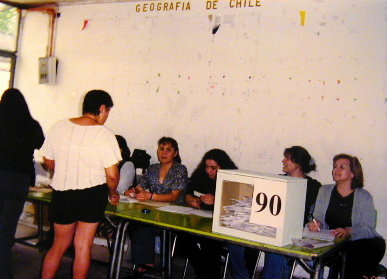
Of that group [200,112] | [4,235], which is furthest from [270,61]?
[4,235]

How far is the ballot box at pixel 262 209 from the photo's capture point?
8.30 feet

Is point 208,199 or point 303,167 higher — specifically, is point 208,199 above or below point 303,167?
below

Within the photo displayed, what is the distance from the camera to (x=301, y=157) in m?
3.92

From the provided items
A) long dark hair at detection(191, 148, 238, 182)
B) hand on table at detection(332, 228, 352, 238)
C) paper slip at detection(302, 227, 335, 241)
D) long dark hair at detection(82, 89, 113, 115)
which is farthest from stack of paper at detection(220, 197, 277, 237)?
long dark hair at detection(191, 148, 238, 182)

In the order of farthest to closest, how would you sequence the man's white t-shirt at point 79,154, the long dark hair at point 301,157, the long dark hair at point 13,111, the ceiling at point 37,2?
the ceiling at point 37,2 → the long dark hair at point 301,157 → the long dark hair at point 13,111 → the man's white t-shirt at point 79,154

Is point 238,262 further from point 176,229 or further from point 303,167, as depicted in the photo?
point 303,167

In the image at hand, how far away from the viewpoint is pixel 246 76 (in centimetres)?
446

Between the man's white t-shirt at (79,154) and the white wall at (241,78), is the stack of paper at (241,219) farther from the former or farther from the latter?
the white wall at (241,78)

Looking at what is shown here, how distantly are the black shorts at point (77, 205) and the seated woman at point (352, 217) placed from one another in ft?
4.82

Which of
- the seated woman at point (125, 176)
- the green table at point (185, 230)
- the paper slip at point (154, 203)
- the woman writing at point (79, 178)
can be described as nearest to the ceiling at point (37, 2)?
the seated woman at point (125, 176)

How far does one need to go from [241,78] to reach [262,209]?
7.09 ft

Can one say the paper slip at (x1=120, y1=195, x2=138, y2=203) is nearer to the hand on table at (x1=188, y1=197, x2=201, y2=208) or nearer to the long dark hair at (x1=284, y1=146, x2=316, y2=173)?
the hand on table at (x1=188, y1=197, x2=201, y2=208)

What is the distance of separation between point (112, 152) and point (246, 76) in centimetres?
203

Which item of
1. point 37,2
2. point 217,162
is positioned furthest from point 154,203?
point 37,2
